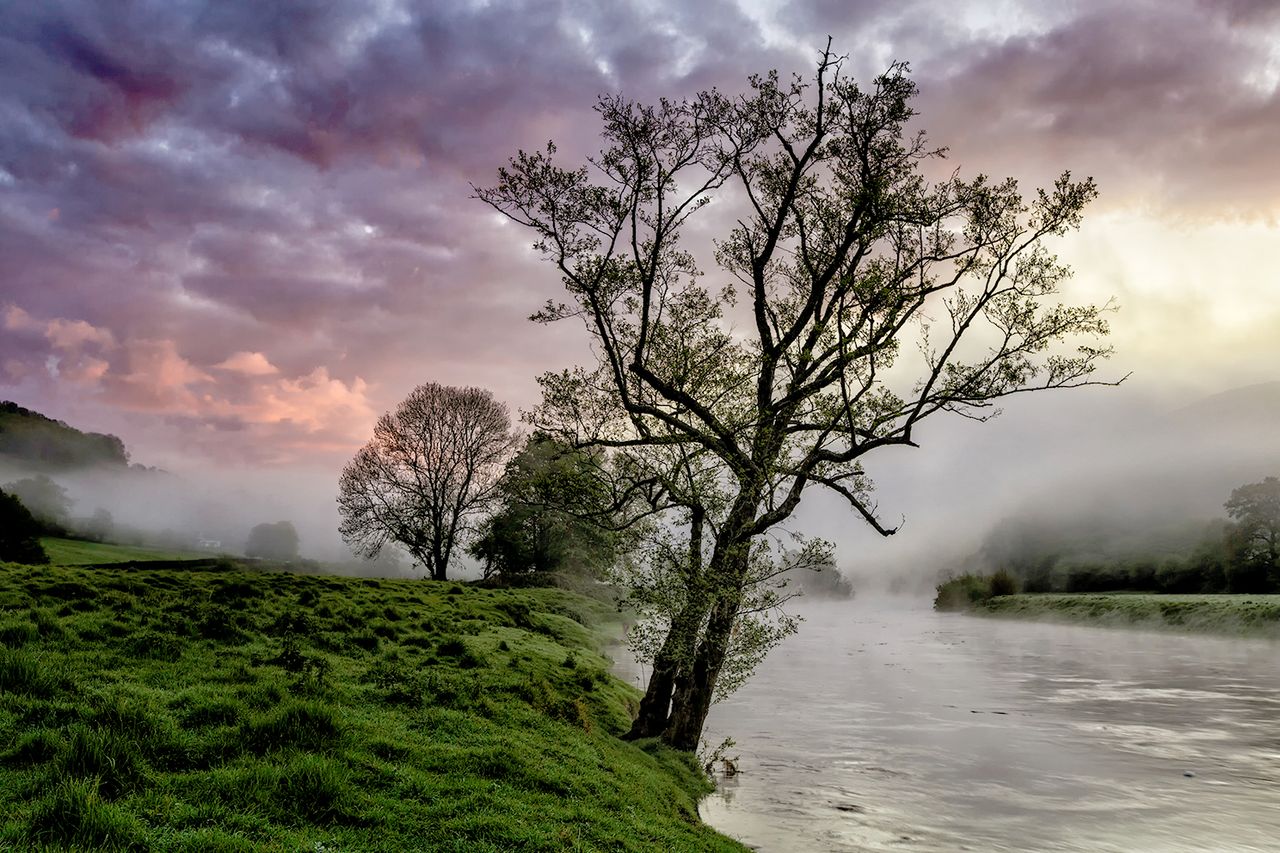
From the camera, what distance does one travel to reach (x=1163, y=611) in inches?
2830

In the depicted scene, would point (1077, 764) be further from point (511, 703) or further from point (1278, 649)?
point (1278, 649)

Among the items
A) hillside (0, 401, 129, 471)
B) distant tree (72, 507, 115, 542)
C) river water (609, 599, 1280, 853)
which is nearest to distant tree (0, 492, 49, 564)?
river water (609, 599, 1280, 853)

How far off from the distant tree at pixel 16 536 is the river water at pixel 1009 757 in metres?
41.2

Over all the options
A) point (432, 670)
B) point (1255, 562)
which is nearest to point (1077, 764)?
point (432, 670)

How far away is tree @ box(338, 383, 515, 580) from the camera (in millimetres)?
64188

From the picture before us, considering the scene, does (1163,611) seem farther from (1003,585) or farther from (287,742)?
(287,742)

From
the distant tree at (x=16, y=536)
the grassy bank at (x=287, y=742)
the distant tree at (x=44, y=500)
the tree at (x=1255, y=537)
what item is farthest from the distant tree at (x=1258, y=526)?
the distant tree at (x=44, y=500)

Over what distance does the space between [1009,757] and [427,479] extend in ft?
181

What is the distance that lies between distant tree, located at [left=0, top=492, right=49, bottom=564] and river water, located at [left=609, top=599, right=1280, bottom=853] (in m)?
41.2

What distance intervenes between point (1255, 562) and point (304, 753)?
10004cm

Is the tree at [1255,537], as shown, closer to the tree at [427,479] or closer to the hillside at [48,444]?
the tree at [427,479]

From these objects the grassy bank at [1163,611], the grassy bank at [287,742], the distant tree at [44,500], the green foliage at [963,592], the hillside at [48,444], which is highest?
the hillside at [48,444]

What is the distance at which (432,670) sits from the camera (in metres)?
17.7

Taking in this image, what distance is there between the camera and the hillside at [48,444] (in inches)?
3772
